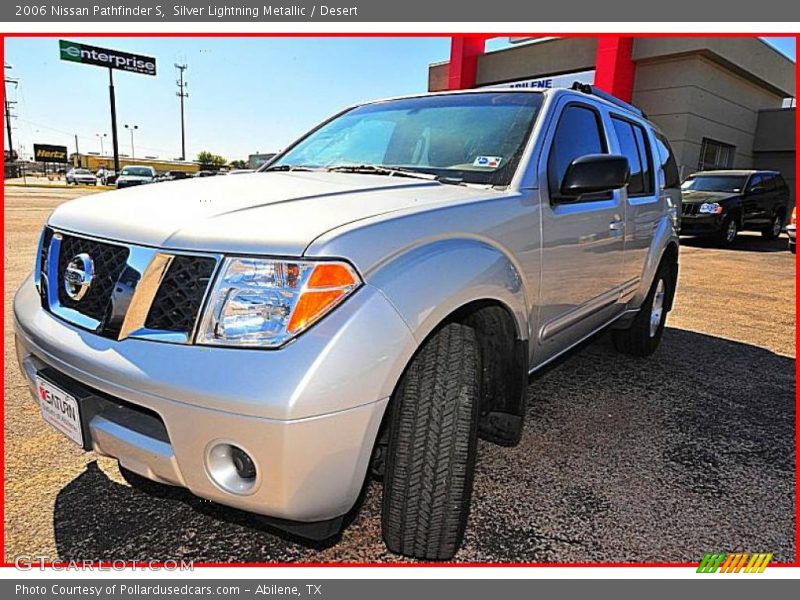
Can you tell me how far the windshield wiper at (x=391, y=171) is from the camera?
101 inches

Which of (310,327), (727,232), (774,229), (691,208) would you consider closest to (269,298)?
(310,327)

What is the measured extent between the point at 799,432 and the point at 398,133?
2685 millimetres

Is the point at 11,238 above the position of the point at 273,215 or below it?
below

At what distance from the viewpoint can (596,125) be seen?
3299mm

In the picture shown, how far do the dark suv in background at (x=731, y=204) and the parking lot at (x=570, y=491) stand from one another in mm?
9976

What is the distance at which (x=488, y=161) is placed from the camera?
2.60 metres

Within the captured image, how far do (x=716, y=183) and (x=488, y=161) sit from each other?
13.6 metres

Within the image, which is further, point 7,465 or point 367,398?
point 7,465

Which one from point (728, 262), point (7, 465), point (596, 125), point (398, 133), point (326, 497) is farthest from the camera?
point (728, 262)

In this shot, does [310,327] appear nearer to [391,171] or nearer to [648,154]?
[391,171]

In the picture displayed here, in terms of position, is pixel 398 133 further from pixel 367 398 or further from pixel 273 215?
pixel 367 398

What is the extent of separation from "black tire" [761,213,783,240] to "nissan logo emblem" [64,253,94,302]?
54.2 feet

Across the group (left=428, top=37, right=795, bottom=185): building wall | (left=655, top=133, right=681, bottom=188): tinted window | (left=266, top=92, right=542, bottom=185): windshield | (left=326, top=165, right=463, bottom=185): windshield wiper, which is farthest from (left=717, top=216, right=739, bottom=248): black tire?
(left=326, top=165, right=463, bottom=185): windshield wiper

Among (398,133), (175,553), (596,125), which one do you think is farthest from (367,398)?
(596,125)
